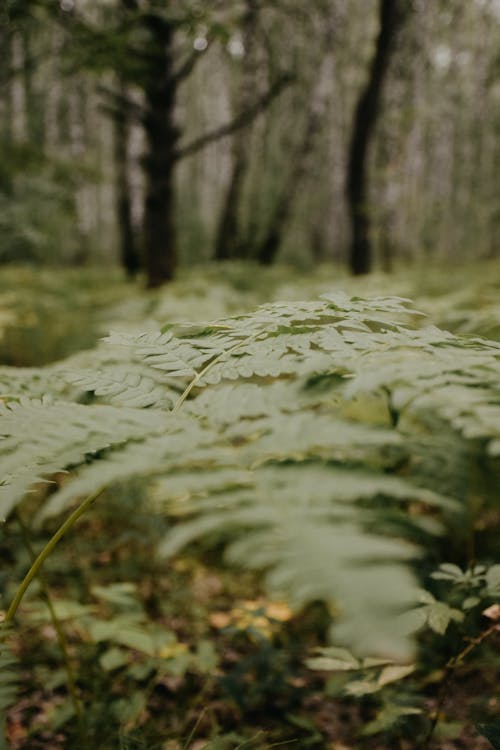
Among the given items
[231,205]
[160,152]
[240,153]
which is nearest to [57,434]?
[160,152]

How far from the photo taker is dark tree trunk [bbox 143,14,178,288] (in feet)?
17.8

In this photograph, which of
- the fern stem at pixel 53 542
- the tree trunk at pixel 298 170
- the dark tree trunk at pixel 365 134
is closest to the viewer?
the fern stem at pixel 53 542

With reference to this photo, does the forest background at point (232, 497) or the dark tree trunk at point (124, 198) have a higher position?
the dark tree trunk at point (124, 198)

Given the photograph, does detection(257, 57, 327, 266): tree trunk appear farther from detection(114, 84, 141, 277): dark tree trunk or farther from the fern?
the fern

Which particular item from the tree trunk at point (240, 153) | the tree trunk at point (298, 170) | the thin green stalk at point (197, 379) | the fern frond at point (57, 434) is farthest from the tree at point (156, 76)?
the fern frond at point (57, 434)

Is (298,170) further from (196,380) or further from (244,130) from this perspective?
(196,380)

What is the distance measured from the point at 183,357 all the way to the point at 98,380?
0.61 feet

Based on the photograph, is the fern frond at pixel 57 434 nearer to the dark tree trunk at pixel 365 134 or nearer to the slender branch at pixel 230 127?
the slender branch at pixel 230 127

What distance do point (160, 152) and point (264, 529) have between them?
6040 millimetres

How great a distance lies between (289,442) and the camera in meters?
0.70

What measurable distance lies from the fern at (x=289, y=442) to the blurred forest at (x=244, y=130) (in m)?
→ 4.44

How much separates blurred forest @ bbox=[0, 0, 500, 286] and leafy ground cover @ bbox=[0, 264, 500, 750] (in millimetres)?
4111

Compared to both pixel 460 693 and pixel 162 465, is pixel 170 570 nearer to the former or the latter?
pixel 460 693

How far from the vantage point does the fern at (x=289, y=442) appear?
19.6 inches
